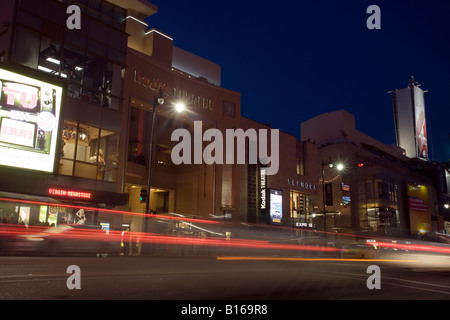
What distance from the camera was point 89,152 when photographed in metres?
29.1

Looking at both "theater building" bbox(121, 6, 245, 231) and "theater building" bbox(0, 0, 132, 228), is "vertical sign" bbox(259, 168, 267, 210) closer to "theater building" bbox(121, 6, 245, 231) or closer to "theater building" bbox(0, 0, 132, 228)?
"theater building" bbox(121, 6, 245, 231)

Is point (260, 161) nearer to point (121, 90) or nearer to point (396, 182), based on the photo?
point (121, 90)

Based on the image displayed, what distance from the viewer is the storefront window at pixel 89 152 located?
90.6ft

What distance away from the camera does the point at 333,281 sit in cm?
991

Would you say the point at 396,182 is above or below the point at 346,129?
below

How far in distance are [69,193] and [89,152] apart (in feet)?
13.0

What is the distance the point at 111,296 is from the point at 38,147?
19772 millimetres

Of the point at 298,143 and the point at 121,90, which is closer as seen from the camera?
the point at 121,90

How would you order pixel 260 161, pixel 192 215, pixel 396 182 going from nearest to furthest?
1. pixel 192 215
2. pixel 260 161
3. pixel 396 182

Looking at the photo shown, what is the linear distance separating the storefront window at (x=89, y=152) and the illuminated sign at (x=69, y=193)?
154 cm

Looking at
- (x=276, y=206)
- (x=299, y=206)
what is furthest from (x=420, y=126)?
(x=276, y=206)

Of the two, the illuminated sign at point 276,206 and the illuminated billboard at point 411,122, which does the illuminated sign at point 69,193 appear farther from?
the illuminated billboard at point 411,122

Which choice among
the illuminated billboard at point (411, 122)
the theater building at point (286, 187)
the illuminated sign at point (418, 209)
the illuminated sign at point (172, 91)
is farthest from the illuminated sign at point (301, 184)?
the illuminated billboard at point (411, 122)

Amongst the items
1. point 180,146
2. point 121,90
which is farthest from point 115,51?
point 180,146
